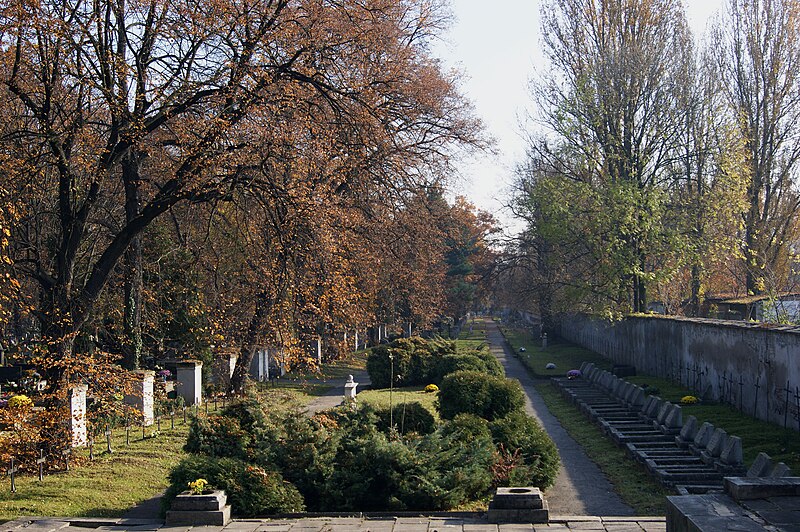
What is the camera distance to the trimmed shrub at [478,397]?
18453mm

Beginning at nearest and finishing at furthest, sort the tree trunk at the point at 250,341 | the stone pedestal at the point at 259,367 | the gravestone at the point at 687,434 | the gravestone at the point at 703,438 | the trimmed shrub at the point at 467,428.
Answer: the trimmed shrub at the point at 467,428 → the gravestone at the point at 703,438 → the gravestone at the point at 687,434 → the tree trunk at the point at 250,341 → the stone pedestal at the point at 259,367

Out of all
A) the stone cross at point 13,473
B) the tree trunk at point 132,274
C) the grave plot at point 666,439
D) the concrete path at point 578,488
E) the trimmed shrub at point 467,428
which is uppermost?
the tree trunk at point 132,274

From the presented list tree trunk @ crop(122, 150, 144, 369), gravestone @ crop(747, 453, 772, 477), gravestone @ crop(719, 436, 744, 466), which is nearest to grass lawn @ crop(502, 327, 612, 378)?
tree trunk @ crop(122, 150, 144, 369)

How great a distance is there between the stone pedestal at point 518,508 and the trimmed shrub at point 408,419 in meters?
4.79

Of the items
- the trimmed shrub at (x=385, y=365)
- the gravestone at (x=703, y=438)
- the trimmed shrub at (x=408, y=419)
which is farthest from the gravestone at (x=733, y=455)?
the trimmed shrub at (x=385, y=365)

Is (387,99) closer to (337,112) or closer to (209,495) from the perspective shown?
(337,112)

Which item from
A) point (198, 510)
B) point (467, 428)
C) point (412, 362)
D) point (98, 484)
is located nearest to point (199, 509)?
point (198, 510)

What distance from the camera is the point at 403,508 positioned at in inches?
469

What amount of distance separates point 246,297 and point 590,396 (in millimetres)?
10901

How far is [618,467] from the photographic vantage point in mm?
15906

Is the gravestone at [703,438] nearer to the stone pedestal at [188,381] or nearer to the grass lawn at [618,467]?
the grass lawn at [618,467]

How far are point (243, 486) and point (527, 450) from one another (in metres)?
4.60

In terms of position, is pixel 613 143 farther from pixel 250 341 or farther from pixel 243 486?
pixel 243 486

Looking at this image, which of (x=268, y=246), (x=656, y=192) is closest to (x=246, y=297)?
(x=268, y=246)
